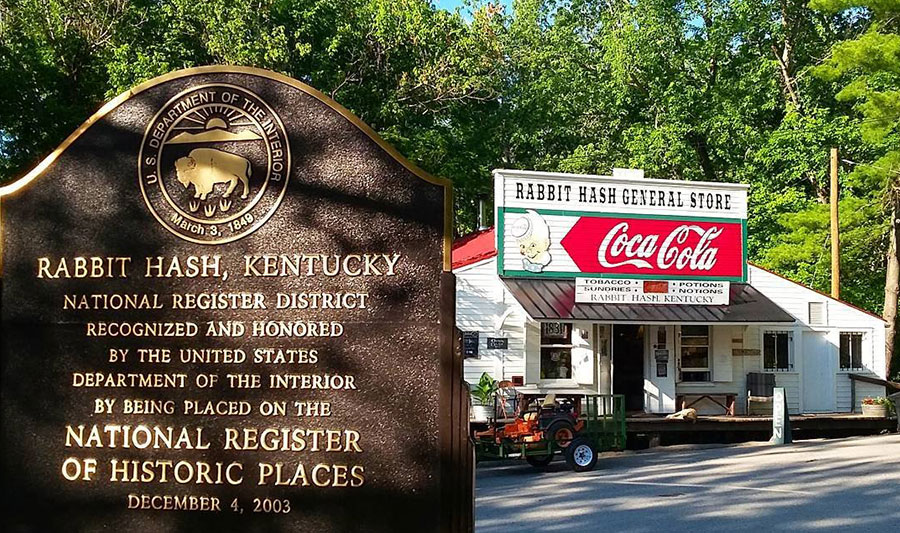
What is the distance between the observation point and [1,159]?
77.5 feet

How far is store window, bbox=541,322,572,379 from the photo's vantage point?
21.9 m

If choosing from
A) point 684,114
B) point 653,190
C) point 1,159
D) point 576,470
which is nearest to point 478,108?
point 684,114

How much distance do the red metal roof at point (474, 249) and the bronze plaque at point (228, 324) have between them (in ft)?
55.8

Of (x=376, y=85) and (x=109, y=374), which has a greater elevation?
(x=376, y=85)

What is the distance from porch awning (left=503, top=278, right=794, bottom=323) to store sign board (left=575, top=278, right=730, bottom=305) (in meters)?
0.11

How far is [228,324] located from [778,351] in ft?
70.3

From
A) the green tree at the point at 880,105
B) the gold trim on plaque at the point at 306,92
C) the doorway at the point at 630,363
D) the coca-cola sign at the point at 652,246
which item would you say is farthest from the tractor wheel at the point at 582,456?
the gold trim on plaque at the point at 306,92

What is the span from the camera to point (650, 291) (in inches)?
861

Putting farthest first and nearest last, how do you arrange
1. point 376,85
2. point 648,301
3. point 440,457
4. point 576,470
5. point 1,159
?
point 376,85, point 1,159, point 648,301, point 576,470, point 440,457

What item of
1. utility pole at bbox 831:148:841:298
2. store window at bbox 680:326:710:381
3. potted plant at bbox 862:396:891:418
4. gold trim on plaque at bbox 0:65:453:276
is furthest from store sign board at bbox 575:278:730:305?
gold trim on plaque at bbox 0:65:453:276

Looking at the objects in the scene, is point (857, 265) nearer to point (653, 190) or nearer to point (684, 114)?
point (684, 114)

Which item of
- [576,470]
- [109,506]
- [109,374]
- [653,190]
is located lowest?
[576,470]

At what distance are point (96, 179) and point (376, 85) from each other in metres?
22.9

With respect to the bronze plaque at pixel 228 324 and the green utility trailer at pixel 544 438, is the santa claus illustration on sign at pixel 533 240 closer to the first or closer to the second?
the green utility trailer at pixel 544 438
